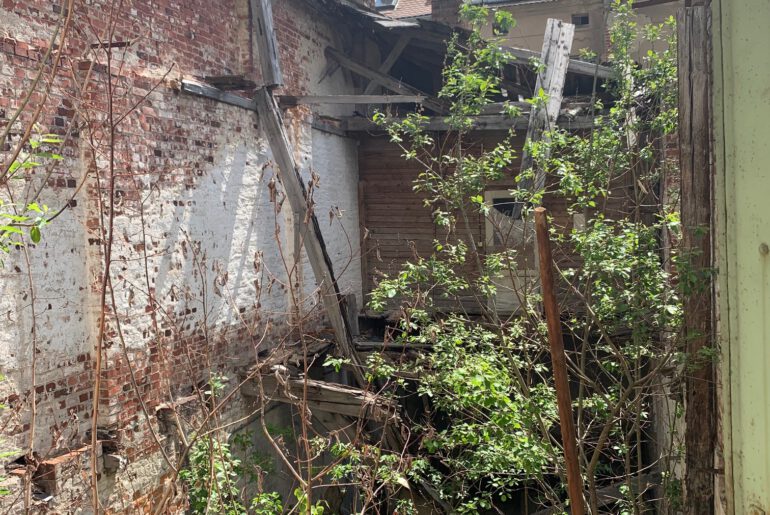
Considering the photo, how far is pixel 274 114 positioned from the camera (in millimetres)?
6961

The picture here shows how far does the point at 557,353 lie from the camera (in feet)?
9.48

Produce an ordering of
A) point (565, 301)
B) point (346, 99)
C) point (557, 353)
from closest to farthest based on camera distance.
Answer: point (557, 353) → point (565, 301) → point (346, 99)

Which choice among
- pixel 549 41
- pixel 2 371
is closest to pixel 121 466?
pixel 2 371

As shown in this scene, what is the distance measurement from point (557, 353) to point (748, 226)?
930 mm

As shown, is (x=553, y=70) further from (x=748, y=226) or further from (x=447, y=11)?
(x=748, y=226)

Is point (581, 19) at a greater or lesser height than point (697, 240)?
greater

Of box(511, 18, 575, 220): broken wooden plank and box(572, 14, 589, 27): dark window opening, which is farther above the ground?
box(572, 14, 589, 27): dark window opening

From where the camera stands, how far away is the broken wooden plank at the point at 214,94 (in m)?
6.00

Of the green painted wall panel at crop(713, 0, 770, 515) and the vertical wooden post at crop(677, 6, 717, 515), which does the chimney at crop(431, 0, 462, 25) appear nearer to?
the vertical wooden post at crop(677, 6, 717, 515)

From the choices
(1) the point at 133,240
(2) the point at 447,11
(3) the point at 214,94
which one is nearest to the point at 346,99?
(3) the point at 214,94

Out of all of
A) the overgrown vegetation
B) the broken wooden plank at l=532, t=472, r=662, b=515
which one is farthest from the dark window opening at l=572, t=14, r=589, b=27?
the broken wooden plank at l=532, t=472, r=662, b=515

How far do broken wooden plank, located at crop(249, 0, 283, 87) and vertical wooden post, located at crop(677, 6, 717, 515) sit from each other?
413 cm

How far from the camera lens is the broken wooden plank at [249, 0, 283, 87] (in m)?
6.73

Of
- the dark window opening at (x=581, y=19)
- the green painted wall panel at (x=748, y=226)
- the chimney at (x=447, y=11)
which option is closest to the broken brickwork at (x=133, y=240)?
the green painted wall panel at (x=748, y=226)
